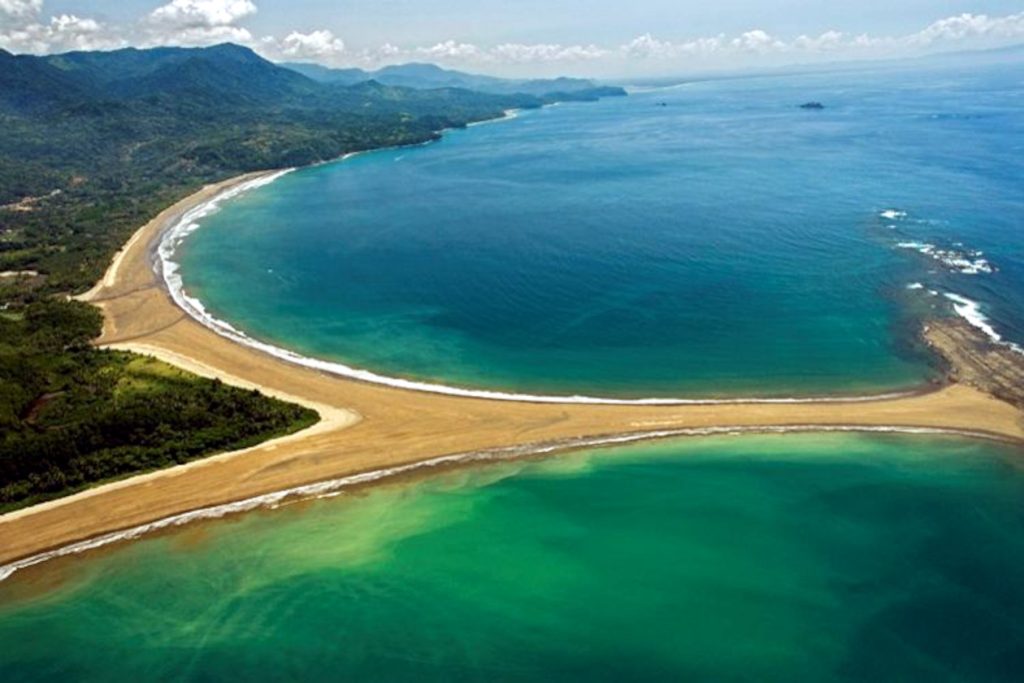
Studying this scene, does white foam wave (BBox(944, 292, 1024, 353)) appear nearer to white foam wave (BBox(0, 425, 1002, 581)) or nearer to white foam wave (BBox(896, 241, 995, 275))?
white foam wave (BBox(896, 241, 995, 275))

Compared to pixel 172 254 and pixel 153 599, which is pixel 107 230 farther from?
pixel 153 599

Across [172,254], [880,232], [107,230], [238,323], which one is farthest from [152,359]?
[880,232]

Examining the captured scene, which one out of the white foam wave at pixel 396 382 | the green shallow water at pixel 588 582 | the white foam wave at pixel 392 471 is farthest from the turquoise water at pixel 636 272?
the green shallow water at pixel 588 582

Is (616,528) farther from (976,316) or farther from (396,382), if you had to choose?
(976,316)

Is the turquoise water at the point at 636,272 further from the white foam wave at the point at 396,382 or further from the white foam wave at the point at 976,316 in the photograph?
the white foam wave at the point at 396,382

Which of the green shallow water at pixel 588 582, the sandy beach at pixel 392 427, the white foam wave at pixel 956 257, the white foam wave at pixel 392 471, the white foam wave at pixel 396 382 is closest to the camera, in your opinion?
the green shallow water at pixel 588 582

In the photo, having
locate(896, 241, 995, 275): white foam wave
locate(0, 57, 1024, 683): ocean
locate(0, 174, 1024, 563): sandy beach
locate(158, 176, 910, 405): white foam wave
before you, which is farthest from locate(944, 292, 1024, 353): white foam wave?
locate(158, 176, 910, 405): white foam wave
